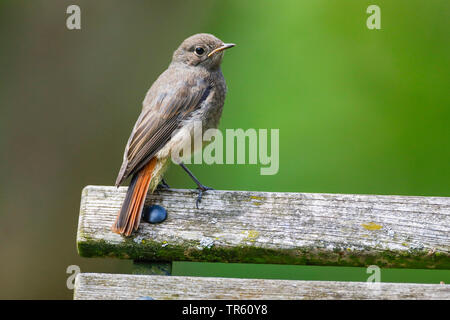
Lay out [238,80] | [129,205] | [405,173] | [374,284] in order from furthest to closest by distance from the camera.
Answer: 1. [238,80]
2. [405,173]
3. [129,205]
4. [374,284]

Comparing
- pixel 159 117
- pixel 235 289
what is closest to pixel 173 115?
pixel 159 117

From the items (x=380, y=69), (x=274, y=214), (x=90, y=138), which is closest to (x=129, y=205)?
(x=274, y=214)

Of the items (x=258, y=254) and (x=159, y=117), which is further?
(x=159, y=117)

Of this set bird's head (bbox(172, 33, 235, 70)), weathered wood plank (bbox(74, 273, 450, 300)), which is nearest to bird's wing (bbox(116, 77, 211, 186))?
bird's head (bbox(172, 33, 235, 70))

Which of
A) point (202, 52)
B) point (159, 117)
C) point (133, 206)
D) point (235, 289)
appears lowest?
point (235, 289)

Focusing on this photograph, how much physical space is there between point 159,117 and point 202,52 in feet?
3.00

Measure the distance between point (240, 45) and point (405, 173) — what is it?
1.95 metres

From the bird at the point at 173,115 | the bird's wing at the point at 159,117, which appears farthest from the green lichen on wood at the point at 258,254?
the bird's wing at the point at 159,117

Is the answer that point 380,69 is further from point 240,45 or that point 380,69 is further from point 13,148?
point 13,148

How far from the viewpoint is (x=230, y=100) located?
5.33 metres

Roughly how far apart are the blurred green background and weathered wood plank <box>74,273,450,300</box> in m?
1.92

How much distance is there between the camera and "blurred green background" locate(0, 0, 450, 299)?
5.00 m

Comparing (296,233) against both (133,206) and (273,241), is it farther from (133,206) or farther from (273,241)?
Result: (133,206)

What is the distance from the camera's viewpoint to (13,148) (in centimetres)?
624
